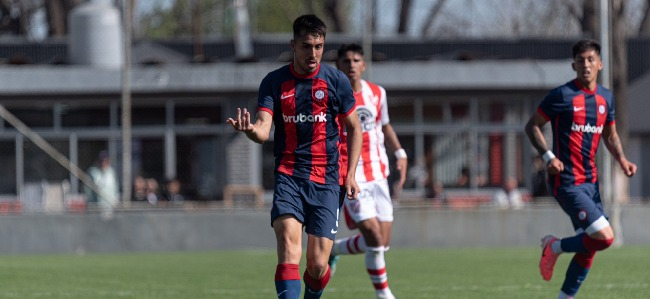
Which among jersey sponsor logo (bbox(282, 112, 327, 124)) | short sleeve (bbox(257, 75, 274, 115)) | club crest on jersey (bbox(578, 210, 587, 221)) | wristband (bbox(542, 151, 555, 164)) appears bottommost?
club crest on jersey (bbox(578, 210, 587, 221))

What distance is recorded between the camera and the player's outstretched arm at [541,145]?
10248 mm

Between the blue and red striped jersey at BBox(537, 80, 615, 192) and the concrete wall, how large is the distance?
1299cm

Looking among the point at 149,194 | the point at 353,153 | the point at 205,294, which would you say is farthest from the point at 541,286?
the point at 149,194

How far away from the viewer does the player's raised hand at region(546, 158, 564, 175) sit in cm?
1022

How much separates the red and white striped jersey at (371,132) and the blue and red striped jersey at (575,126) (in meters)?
1.67

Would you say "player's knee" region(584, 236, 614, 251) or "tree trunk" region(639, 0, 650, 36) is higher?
"tree trunk" region(639, 0, 650, 36)

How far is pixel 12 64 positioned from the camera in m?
32.4

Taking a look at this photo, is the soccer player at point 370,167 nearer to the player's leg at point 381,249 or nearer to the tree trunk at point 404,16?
the player's leg at point 381,249

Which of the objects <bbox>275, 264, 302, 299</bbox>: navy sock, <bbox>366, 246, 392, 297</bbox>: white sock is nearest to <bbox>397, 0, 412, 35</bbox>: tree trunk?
<bbox>366, 246, 392, 297</bbox>: white sock

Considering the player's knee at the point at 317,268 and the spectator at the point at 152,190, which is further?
the spectator at the point at 152,190

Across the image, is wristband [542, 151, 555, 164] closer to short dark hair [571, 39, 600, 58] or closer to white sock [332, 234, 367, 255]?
short dark hair [571, 39, 600, 58]

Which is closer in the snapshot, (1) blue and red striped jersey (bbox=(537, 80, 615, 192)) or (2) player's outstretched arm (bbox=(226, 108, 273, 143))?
(2) player's outstretched arm (bbox=(226, 108, 273, 143))

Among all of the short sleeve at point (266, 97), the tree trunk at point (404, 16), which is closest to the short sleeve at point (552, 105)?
the short sleeve at point (266, 97)

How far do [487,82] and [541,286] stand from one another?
19876 mm
